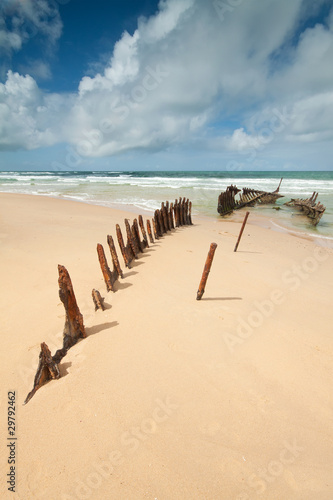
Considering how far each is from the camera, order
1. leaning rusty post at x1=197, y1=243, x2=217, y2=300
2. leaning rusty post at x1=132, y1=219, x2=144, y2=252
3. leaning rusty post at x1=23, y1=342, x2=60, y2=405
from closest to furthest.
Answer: leaning rusty post at x1=23, y1=342, x2=60, y2=405
leaning rusty post at x1=197, y1=243, x2=217, y2=300
leaning rusty post at x1=132, y1=219, x2=144, y2=252

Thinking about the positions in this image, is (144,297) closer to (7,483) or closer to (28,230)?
(7,483)

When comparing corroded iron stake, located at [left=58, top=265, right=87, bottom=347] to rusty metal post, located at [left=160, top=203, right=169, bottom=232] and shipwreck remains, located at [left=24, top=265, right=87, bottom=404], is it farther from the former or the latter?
rusty metal post, located at [left=160, top=203, right=169, bottom=232]

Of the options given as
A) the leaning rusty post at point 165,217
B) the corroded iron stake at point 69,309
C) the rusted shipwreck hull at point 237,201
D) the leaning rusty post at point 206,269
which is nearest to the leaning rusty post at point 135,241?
the leaning rusty post at point 165,217

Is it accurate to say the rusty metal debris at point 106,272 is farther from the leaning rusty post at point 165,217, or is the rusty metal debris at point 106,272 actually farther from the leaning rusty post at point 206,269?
the leaning rusty post at point 165,217

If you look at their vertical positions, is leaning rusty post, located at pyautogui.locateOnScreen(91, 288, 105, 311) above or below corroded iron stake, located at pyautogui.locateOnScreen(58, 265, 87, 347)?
below

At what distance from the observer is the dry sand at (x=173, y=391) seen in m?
2.07

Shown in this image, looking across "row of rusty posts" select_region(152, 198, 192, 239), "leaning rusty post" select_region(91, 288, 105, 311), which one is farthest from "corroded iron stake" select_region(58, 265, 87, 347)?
"row of rusty posts" select_region(152, 198, 192, 239)

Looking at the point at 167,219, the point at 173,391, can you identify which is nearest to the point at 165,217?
the point at 167,219

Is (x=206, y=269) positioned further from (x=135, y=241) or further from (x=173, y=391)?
(x=135, y=241)

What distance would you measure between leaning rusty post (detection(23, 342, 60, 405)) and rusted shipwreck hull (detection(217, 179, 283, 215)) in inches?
567

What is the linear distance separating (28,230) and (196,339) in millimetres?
8023

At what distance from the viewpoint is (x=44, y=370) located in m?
2.75

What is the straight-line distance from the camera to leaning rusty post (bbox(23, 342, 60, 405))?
2654mm

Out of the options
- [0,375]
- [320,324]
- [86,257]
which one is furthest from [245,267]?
[0,375]
